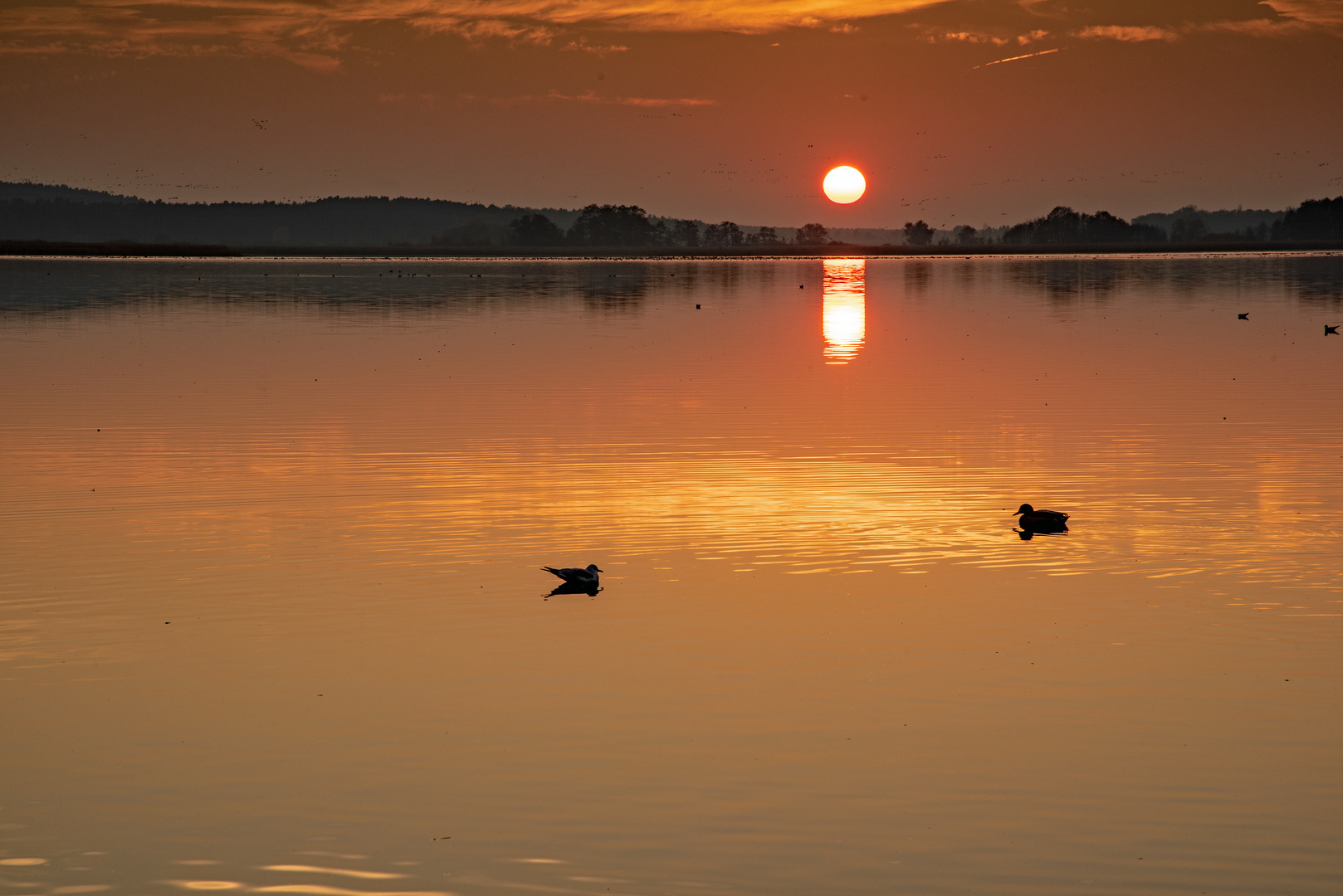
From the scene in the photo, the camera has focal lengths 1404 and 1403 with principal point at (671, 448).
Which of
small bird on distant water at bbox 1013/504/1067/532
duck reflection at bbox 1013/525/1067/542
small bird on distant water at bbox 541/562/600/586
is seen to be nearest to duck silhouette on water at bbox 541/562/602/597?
small bird on distant water at bbox 541/562/600/586

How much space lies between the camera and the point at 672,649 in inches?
543

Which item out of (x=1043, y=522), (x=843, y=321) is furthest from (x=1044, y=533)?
(x=843, y=321)

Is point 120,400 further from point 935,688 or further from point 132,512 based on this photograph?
point 935,688

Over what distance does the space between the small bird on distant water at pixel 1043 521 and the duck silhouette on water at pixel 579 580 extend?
6.41 m

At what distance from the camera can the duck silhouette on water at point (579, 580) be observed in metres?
15.5

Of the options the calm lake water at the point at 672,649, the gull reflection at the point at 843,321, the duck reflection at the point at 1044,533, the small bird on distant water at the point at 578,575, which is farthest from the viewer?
the gull reflection at the point at 843,321

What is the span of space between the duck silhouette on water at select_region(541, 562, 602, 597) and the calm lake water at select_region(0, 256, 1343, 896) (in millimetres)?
138

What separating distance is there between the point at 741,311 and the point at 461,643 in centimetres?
6365

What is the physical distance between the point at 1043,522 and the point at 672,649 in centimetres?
710

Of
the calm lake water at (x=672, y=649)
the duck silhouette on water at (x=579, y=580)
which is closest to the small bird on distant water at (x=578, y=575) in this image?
the duck silhouette on water at (x=579, y=580)

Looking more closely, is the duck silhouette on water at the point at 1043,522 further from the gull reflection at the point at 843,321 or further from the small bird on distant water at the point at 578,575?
the gull reflection at the point at 843,321

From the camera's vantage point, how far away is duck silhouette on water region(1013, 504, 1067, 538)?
18.7 m

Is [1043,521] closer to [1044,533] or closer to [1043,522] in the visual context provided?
[1043,522]

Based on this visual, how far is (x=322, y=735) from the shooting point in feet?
37.5
